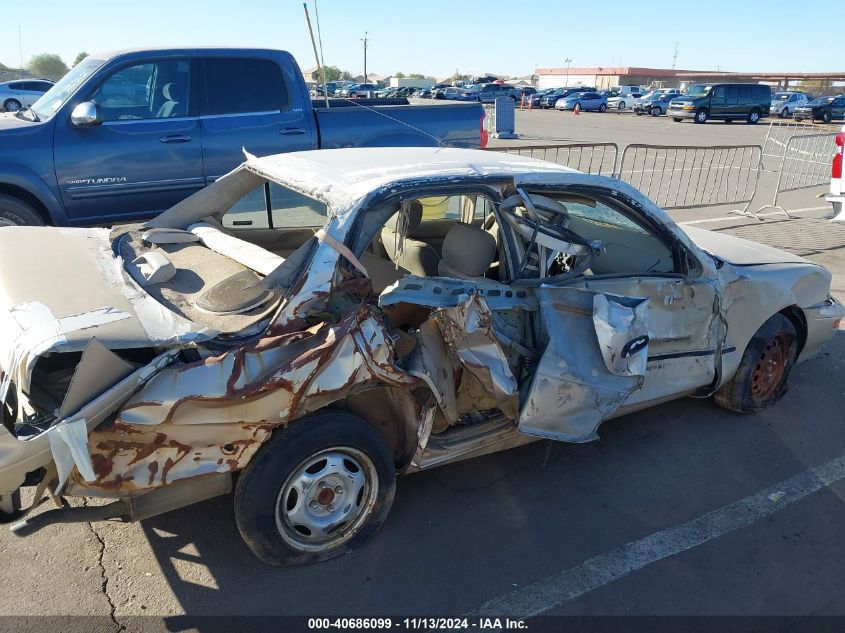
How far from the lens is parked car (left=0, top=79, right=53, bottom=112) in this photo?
23688mm

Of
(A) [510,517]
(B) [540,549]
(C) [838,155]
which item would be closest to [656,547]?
(B) [540,549]

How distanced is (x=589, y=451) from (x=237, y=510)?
225 centimetres

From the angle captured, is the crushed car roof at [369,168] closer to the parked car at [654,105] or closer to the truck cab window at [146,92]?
the truck cab window at [146,92]

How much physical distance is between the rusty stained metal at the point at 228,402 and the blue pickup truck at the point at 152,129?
3.76 meters

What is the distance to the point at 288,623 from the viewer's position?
112 inches

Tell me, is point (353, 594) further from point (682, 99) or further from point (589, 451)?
point (682, 99)

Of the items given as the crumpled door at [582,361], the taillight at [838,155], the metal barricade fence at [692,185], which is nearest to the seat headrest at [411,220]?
the crumpled door at [582,361]

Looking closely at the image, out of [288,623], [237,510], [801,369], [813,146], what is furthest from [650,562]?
[813,146]

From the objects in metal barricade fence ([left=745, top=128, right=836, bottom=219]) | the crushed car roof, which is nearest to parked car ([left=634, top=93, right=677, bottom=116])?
metal barricade fence ([left=745, top=128, right=836, bottom=219])

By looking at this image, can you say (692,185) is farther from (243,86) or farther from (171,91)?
(171,91)

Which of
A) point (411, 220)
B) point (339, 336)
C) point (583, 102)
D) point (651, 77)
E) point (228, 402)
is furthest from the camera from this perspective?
point (651, 77)

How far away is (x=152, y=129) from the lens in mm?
6281

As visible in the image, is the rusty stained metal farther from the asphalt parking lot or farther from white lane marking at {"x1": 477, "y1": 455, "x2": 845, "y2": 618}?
white lane marking at {"x1": 477, "y1": 455, "x2": 845, "y2": 618}

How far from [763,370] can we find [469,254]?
244 cm
